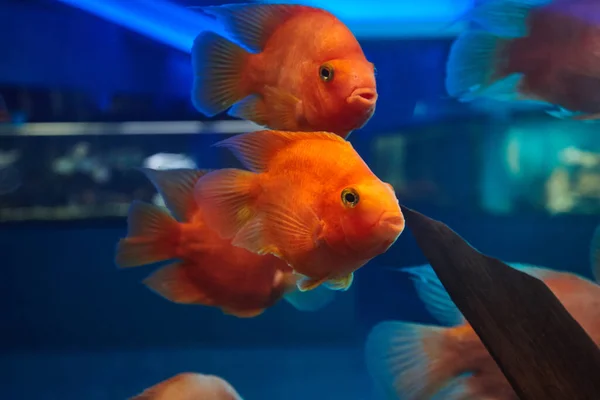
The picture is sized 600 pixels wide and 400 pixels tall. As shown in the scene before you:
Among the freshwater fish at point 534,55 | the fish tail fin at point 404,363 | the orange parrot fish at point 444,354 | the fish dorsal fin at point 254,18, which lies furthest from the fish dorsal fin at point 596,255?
the fish dorsal fin at point 254,18

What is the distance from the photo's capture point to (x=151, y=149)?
9.04ft

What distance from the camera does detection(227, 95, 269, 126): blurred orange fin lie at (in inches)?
35.6

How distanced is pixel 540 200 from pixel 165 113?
242 centimetres

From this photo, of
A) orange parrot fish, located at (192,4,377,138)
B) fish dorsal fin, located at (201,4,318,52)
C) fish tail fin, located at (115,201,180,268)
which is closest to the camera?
orange parrot fish, located at (192,4,377,138)

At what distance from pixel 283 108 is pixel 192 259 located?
569 millimetres

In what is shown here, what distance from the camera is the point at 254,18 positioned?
0.92 meters

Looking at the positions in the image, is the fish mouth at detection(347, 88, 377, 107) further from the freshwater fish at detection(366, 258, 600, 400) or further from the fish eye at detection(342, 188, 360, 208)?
the freshwater fish at detection(366, 258, 600, 400)

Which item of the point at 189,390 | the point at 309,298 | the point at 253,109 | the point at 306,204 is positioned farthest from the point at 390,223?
the point at 189,390

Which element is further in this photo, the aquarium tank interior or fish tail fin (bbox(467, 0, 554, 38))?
the aquarium tank interior

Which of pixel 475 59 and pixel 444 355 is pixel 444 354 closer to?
pixel 444 355

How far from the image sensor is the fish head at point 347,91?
0.75 metres

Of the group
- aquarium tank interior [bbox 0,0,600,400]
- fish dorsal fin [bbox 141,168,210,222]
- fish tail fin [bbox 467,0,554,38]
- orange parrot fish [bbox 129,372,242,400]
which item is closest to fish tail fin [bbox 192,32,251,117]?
fish dorsal fin [bbox 141,168,210,222]

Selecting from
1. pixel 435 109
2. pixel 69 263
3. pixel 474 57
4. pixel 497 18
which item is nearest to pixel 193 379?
pixel 474 57

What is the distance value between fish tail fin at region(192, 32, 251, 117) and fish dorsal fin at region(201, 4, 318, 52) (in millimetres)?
25
